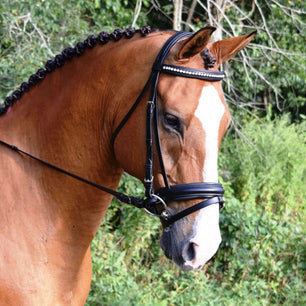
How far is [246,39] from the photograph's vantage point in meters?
1.97

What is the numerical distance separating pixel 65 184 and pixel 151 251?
3.84 m

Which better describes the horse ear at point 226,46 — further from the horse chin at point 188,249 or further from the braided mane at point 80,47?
the horse chin at point 188,249

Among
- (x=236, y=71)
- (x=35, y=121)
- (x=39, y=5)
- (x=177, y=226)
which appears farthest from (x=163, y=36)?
(x=236, y=71)

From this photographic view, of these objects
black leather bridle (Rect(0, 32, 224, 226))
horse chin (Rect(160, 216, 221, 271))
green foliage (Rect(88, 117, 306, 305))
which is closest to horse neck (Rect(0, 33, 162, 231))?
black leather bridle (Rect(0, 32, 224, 226))

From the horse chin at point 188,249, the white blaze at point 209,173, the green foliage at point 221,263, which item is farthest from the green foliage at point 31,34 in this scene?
the horse chin at point 188,249

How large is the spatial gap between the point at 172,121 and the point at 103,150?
42cm

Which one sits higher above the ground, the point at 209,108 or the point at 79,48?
the point at 79,48

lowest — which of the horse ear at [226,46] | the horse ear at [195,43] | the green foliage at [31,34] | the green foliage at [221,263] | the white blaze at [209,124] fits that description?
the green foliage at [221,263]

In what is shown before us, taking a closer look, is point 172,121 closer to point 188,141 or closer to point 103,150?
point 188,141

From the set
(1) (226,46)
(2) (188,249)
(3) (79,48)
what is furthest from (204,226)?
(3) (79,48)

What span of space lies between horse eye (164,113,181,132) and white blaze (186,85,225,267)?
0.09 metres

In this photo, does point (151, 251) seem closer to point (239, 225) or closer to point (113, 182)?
point (239, 225)

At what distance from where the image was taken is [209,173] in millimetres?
1678

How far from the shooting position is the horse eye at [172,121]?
1713 millimetres
